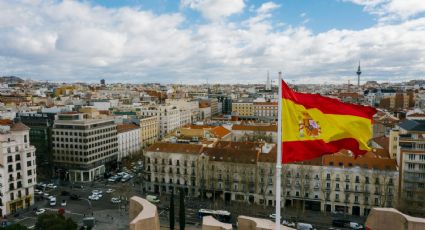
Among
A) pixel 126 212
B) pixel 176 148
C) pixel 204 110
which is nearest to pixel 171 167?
pixel 176 148

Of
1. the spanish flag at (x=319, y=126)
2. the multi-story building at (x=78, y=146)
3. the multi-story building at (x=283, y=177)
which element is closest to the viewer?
the spanish flag at (x=319, y=126)

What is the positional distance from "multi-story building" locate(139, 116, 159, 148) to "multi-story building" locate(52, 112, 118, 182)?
20.7m

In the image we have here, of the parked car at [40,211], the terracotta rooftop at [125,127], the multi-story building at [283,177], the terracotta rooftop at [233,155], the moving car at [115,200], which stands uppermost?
the terracotta rooftop at [125,127]

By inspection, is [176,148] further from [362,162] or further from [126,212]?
[362,162]

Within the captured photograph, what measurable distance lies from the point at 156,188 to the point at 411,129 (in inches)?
1696

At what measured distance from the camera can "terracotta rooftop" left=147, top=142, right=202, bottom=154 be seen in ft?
220

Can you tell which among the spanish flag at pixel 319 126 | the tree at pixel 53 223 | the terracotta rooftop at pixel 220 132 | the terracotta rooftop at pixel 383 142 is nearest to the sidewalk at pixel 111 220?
the tree at pixel 53 223

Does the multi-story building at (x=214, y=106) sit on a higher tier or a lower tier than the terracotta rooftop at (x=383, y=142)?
higher

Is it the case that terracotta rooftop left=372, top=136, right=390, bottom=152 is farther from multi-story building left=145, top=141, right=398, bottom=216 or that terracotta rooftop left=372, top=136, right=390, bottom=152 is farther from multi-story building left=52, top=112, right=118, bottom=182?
multi-story building left=52, top=112, right=118, bottom=182

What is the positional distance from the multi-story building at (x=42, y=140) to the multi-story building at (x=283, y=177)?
88.0 feet

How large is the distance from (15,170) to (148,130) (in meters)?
49.9

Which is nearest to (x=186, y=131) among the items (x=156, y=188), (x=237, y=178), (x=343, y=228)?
(x=156, y=188)

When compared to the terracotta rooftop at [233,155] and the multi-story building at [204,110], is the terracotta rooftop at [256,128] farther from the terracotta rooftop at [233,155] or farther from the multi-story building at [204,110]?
the multi-story building at [204,110]

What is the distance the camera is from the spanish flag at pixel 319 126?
17.0 metres
